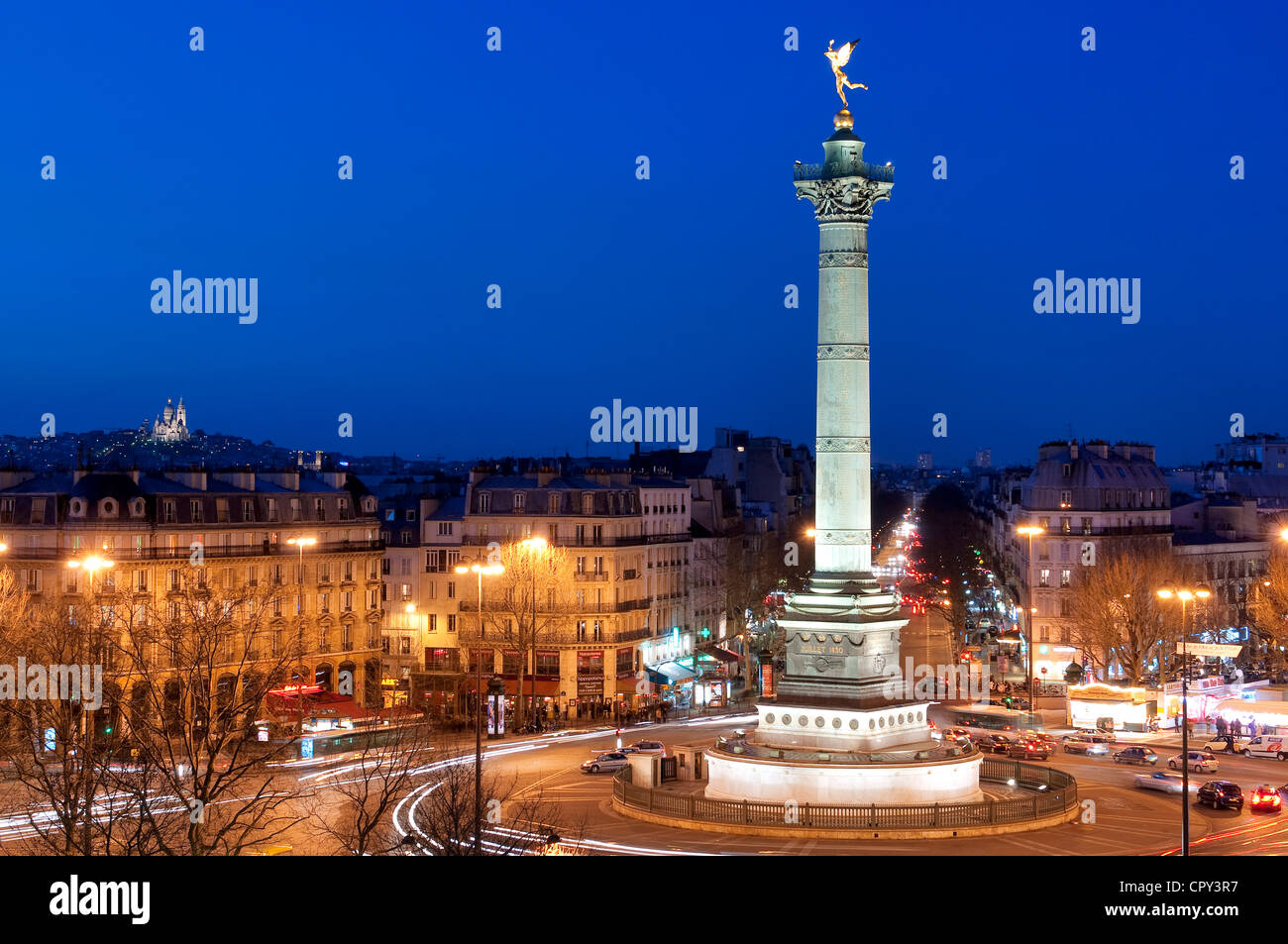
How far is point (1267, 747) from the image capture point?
60.6m

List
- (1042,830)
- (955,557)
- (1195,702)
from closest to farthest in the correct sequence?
(1042,830)
(1195,702)
(955,557)

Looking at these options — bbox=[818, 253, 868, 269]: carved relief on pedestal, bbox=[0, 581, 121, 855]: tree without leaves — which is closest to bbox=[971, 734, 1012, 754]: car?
bbox=[818, 253, 868, 269]: carved relief on pedestal

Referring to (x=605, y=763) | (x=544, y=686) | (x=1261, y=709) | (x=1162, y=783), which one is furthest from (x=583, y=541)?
(x=1162, y=783)

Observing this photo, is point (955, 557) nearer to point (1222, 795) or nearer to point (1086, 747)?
point (1086, 747)

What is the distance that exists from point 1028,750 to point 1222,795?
1197 cm

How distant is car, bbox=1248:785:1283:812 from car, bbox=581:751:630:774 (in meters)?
18.9

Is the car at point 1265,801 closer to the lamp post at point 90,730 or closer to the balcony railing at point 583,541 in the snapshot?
the lamp post at point 90,730

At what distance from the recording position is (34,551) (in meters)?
69.6

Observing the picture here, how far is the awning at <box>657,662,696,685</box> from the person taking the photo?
82244 millimetres

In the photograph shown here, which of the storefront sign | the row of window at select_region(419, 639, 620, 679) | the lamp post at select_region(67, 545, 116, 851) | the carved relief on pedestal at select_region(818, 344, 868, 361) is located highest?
the carved relief on pedestal at select_region(818, 344, 868, 361)

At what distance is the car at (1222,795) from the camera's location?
153ft

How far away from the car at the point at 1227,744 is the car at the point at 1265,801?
12.4 m

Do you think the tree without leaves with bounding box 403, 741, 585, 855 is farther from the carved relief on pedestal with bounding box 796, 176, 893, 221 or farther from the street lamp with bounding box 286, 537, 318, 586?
the street lamp with bounding box 286, 537, 318, 586
